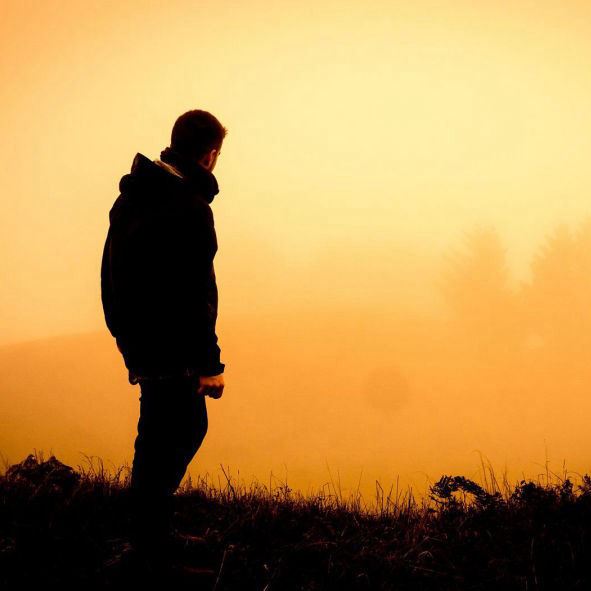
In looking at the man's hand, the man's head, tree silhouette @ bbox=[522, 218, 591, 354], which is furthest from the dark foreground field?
tree silhouette @ bbox=[522, 218, 591, 354]

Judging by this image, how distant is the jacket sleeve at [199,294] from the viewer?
2646 mm

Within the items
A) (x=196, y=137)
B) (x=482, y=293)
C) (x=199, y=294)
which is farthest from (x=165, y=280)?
(x=482, y=293)

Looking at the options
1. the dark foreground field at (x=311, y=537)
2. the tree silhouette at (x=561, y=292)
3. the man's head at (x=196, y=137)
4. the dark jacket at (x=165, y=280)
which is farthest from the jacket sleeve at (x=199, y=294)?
the tree silhouette at (x=561, y=292)

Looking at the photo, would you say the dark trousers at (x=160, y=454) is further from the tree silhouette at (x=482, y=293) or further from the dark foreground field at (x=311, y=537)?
the tree silhouette at (x=482, y=293)

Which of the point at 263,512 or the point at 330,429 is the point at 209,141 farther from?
the point at 330,429

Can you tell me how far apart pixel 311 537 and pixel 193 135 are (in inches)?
117

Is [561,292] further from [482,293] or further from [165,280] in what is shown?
[165,280]

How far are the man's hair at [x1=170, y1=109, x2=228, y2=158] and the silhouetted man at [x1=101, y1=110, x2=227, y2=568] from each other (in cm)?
20

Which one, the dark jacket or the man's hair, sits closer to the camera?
the dark jacket

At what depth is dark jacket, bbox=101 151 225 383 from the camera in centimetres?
264

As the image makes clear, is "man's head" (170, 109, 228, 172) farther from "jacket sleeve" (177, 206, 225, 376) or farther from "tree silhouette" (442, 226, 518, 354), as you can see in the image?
"tree silhouette" (442, 226, 518, 354)

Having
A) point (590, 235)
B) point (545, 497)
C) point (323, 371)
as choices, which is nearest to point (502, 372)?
point (323, 371)

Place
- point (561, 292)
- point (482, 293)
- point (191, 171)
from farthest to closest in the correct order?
point (482, 293) < point (561, 292) < point (191, 171)

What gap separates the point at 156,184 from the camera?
280 cm
